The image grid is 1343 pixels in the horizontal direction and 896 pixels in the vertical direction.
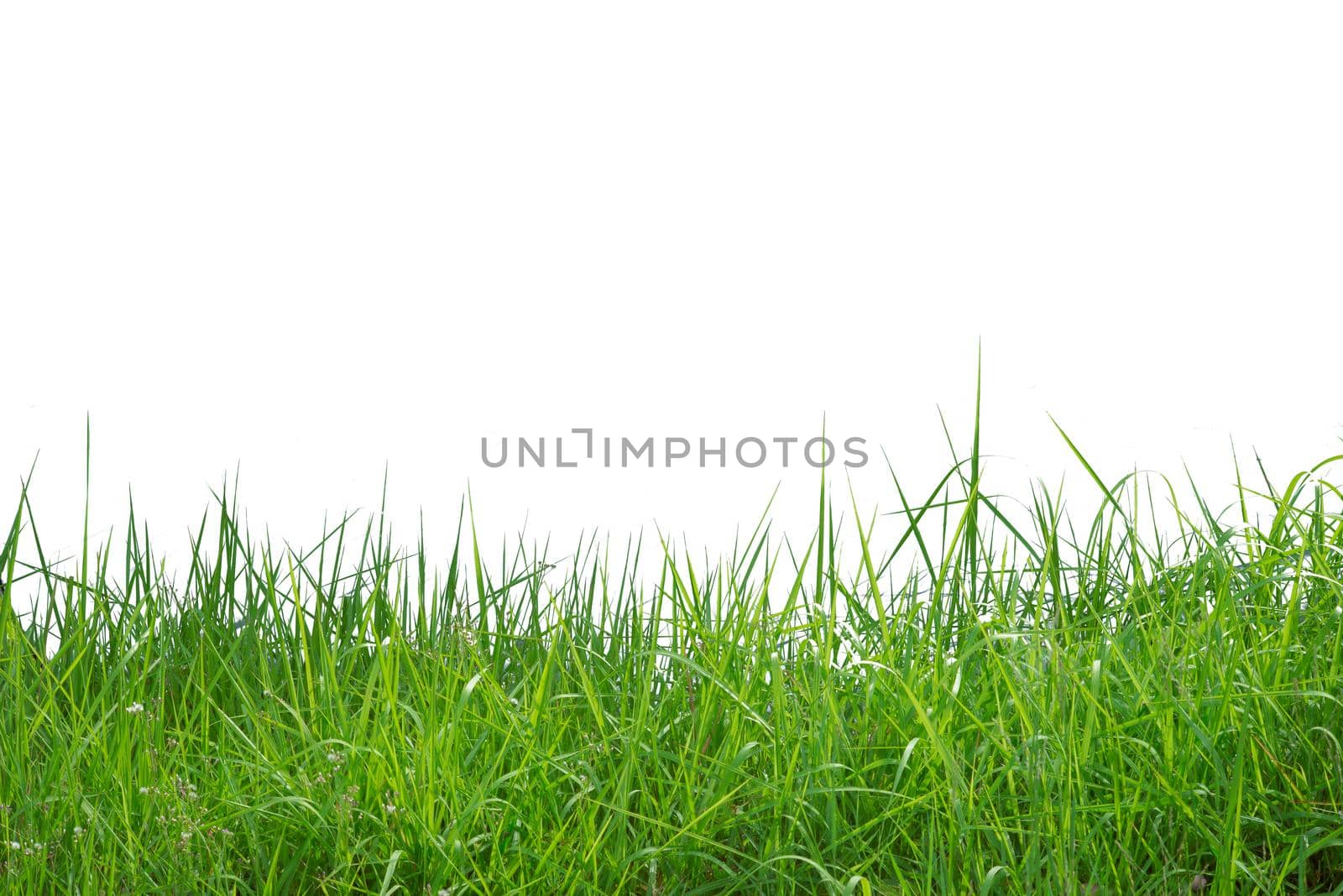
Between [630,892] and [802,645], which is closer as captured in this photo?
[630,892]

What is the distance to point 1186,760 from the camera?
6.28 ft

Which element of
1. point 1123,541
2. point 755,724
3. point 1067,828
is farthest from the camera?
point 1123,541

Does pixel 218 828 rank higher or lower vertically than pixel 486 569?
lower

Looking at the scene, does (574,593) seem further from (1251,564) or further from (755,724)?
(1251,564)

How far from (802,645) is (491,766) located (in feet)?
2.03

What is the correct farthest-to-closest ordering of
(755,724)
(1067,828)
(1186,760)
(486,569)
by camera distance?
(486,569)
(755,724)
(1186,760)
(1067,828)

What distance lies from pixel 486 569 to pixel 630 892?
1.29 metres

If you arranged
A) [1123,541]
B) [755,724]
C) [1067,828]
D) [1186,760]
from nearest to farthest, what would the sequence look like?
[1067,828]
[1186,760]
[755,724]
[1123,541]

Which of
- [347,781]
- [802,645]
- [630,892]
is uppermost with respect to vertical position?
[802,645]

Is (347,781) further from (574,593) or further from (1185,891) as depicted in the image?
(1185,891)

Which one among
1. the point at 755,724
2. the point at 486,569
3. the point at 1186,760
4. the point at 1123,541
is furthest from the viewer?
the point at 486,569

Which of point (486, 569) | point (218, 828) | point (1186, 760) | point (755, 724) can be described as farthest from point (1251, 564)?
point (218, 828)

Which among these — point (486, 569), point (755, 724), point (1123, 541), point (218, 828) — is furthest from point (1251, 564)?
point (218, 828)

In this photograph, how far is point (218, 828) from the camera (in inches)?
76.6
